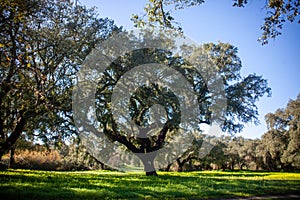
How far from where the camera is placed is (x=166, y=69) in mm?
19531

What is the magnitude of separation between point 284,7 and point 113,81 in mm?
13311

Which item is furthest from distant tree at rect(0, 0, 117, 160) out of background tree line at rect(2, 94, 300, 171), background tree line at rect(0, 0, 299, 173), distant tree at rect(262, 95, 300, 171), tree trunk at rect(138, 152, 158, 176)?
distant tree at rect(262, 95, 300, 171)

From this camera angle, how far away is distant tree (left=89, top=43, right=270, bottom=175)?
1848 cm

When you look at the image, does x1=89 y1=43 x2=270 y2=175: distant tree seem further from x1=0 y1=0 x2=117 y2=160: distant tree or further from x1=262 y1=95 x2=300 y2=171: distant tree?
x1=262 y1=95 x2=300 y2=171: distant tree

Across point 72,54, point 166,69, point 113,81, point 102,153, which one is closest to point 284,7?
point 72,54

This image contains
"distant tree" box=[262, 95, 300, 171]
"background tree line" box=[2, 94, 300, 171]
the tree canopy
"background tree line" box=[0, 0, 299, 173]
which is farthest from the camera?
"distant tree" box=[262, 95, 300, 171]

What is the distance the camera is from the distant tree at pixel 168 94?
18.5 m

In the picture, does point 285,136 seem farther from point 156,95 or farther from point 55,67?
point 55,67

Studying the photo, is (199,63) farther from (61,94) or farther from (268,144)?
(268,144)

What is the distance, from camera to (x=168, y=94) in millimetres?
18703

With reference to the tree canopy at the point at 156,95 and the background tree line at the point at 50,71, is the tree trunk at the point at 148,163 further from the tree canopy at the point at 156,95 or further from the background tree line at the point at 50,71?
the background tree line at the point at 50,71

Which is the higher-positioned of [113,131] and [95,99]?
[95,99]

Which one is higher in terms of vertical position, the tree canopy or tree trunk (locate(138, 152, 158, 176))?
the tree canopy

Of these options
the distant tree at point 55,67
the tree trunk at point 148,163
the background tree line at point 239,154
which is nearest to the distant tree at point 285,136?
the background tree line at point 239,154
